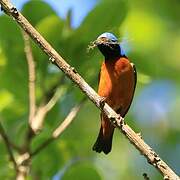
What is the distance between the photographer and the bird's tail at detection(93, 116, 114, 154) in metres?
3.88

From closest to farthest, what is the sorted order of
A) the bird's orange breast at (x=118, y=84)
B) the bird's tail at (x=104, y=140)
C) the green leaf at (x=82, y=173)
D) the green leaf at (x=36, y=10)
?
the green leaf at (x=82, y=173) → the green leaf at (x=36, y=10) → the bird's tail at (x=104, y=140) → the bird's orange breast at (x=118, y=84)

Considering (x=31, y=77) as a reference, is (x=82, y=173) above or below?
below

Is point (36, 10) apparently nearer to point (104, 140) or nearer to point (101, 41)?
point (101, 41)

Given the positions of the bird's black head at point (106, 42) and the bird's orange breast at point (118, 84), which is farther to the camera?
the bird's orange breast at point (118, 84)

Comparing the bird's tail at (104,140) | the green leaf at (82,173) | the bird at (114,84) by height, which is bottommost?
the green leaf at (82,173)

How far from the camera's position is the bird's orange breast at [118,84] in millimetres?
4004

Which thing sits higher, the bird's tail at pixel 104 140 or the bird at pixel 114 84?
the bird at pixel 114 84

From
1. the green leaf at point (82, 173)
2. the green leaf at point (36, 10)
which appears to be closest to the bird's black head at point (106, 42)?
the green leaf at point (36, 10)

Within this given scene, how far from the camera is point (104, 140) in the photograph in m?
3.90

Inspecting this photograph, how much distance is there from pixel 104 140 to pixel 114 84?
15.7 inches

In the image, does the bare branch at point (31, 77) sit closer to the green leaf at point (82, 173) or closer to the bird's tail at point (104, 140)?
the green leaf at point (82, 173)

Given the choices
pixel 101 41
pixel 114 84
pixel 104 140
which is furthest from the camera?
pixel 114 84

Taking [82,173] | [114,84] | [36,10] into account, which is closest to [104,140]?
[114,84]

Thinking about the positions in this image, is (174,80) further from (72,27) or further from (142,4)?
(72,27)
